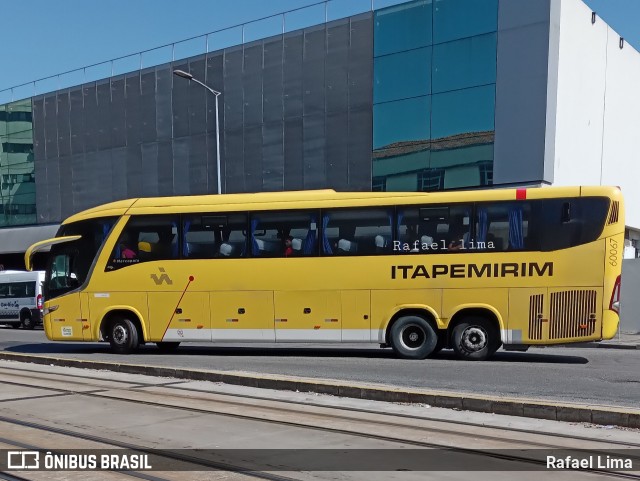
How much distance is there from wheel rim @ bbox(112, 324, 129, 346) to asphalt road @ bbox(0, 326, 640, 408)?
1.39 feet

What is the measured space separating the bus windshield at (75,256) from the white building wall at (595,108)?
16.4m

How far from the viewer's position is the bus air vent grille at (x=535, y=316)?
1362 cm

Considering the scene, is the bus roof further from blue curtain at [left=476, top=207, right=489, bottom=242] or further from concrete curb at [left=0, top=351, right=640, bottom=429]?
concrete curb at [left=0, top=351, right=640, bottom=429]

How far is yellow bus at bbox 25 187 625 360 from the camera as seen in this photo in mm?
13469

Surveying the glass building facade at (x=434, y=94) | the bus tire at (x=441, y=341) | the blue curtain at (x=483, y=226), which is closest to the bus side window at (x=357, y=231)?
the blue curtain at (x=483, y=226)

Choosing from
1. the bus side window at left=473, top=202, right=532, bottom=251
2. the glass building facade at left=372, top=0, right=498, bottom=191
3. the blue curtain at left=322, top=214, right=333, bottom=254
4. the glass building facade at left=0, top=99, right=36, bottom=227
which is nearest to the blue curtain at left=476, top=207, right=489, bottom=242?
the bus side window at left=473, top=202, right=532, bottom=251

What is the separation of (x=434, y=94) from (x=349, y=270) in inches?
601

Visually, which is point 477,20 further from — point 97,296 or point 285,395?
point 285,395

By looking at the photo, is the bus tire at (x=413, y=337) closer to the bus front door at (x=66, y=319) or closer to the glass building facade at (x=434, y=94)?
the bus front door at (x=66, y=319)

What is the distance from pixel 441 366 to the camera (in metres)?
13.2

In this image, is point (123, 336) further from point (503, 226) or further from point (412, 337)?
point (503, 226)

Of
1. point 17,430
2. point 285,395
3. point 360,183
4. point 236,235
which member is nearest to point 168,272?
point 236,235

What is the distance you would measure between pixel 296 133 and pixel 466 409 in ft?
81.3

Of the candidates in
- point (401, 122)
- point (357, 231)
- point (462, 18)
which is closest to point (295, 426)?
point (357, 231)
